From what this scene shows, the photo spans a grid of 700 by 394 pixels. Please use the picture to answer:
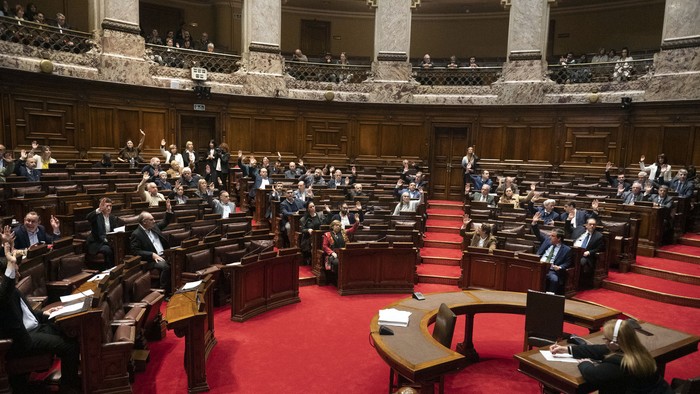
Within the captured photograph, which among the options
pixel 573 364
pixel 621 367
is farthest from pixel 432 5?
pixel 621 367

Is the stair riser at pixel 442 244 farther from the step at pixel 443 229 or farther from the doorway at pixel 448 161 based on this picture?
the doorway at pixel 448 161

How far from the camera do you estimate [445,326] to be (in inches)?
161

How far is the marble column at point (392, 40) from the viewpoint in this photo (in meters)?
14.2

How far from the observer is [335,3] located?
17.7 meters

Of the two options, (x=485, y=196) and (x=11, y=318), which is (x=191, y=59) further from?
(x=11, y=318)

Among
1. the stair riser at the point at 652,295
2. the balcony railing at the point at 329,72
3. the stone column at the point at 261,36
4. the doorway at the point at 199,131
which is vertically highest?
the stone column at the point at 261,36

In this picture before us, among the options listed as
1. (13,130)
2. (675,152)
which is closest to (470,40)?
(675,152)

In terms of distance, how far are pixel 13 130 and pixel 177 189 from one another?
5005 mm

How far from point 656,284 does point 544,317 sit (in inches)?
169

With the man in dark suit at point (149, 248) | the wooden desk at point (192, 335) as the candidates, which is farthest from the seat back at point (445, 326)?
the man in dark suit at point (149, 248)

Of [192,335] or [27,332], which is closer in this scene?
[27,332]

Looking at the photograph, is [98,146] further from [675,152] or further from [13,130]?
[675,152]

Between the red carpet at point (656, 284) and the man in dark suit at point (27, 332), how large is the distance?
25.0 ft

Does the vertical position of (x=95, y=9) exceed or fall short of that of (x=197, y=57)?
it exceeds it
